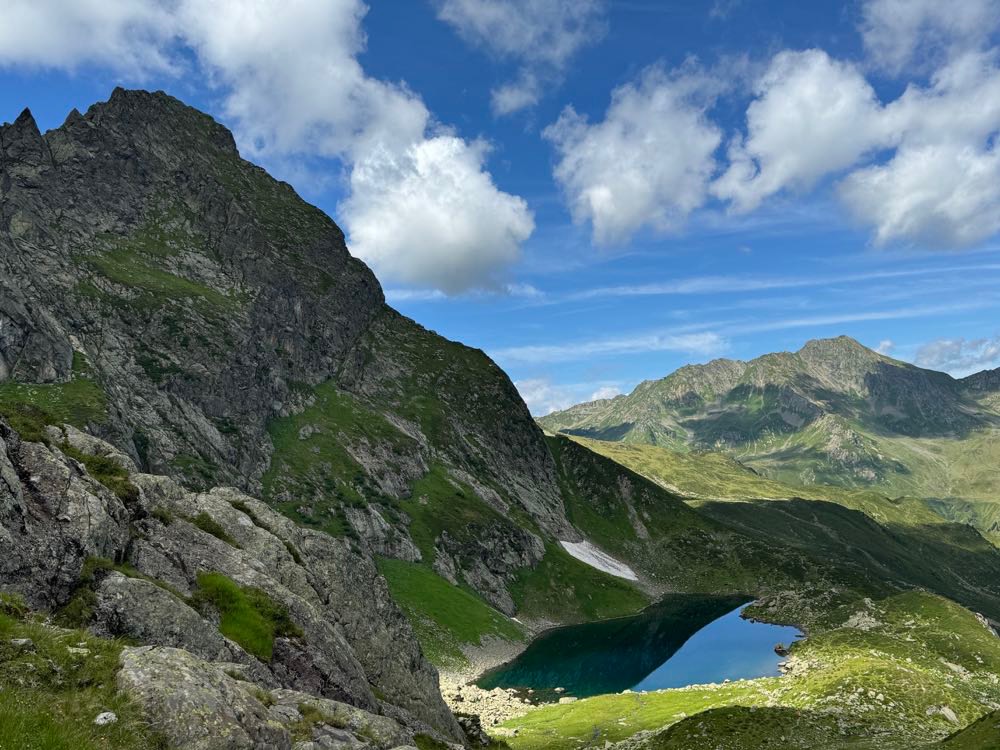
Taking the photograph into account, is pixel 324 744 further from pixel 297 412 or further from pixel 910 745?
pixel 297 412

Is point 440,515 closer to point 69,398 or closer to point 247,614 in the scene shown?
point 69,398

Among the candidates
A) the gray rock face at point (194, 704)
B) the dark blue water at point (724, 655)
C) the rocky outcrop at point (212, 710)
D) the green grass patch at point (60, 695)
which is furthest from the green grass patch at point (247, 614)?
the dark blue water at point (724, 655)

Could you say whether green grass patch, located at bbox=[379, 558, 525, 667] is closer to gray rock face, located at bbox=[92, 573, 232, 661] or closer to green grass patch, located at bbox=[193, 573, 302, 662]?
green grass patch, located at bbox=[193, 573, 302, 662]

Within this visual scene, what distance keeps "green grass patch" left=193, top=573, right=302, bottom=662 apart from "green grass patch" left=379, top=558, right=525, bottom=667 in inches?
3846

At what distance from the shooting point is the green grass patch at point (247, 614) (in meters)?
26.2

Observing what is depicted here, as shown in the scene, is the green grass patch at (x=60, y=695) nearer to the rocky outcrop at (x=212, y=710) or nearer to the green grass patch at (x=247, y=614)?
the rocky outcrop at (x=212, y=710)

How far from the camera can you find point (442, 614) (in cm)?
13562

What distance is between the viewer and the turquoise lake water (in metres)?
115

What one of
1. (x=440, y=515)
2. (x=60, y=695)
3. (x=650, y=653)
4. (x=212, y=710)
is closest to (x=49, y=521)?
(x=60, y=695)

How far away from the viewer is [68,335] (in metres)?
142

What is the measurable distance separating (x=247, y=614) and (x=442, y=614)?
118 meters

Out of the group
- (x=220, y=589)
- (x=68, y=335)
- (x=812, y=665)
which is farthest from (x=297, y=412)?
(x=220, y=589)

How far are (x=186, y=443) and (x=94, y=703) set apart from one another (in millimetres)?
149841

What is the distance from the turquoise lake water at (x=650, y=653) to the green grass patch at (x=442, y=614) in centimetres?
931
